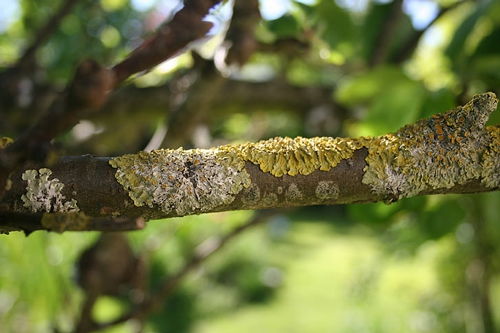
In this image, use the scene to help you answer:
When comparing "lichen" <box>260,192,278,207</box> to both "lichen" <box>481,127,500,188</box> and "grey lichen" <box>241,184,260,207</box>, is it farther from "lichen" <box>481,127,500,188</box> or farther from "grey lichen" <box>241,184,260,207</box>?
"lichen" <box>481,127,500,188</box>

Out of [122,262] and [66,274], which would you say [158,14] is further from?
[122,262]

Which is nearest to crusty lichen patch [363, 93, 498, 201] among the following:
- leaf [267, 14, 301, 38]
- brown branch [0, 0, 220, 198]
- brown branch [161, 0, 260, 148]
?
brown branch [0, 0, 220, 198]

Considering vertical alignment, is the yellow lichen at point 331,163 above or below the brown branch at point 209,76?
below

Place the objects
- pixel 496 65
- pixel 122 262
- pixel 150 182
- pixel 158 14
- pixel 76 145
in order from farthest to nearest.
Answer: pixel 158 14 < pixel 76 145 < pixel 122 262 < pixel 496 65 < pixel 150 182

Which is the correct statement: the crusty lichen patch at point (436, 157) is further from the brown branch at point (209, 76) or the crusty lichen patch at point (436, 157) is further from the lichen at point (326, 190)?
the brown branch at point (209, 76)

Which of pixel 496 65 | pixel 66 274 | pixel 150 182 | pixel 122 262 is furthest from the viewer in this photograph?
pixel 66 274

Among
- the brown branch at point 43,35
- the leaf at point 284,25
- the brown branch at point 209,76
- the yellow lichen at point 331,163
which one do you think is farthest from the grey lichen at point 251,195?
the brown branch at point 43,35

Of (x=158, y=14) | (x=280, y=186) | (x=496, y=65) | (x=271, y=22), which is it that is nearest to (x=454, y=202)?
(x=496, y=65)
